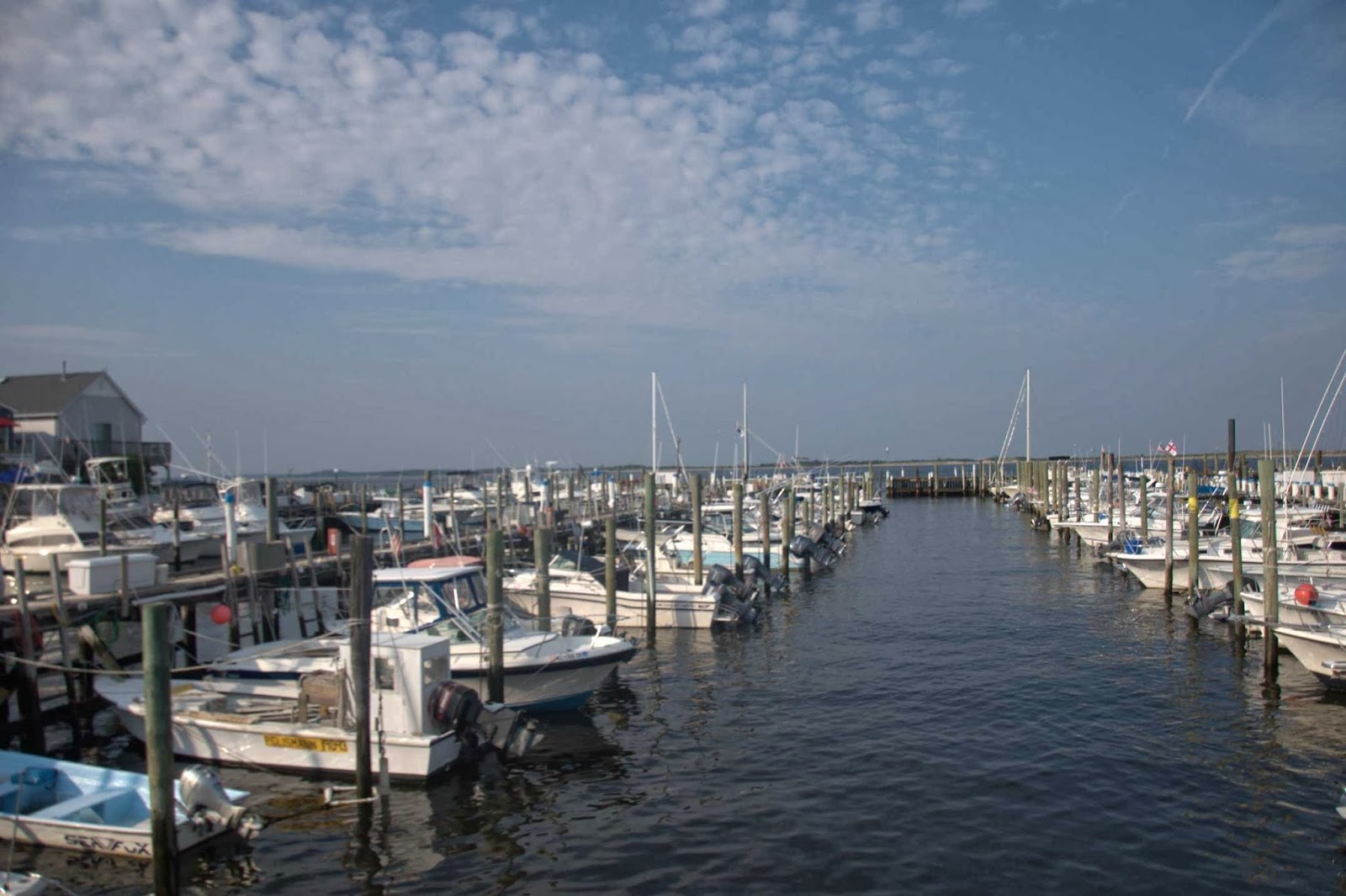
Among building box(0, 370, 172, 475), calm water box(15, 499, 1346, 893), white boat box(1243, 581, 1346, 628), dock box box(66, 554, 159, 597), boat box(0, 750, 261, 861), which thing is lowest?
calm water box(15, 499, 1346, 893)

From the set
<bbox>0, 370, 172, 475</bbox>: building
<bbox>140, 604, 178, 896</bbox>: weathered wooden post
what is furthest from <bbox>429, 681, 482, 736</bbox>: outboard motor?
<bbox>0, 370, 172, 475</bbox>: building

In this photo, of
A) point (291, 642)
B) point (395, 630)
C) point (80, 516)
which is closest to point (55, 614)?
point (291, 642)

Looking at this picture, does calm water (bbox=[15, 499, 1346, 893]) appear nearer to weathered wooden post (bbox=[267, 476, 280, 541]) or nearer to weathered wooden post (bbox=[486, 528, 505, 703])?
weathered wooden post (bbox=[486, 528, 505, 703])

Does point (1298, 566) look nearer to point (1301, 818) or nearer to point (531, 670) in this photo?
point (1301, 818)

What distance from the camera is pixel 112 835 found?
11.5 m

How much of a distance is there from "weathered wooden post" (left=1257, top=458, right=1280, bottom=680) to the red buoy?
0.39 meters

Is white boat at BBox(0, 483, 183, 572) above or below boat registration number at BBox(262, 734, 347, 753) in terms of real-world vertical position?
above

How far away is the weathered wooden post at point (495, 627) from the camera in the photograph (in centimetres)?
1648

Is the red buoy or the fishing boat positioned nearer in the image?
the fishing boat

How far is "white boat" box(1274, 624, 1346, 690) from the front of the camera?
17531 mm

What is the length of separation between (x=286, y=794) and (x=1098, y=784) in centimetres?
1188

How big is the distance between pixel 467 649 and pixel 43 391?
1996 inches

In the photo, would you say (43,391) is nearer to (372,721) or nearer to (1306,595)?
(372,721)

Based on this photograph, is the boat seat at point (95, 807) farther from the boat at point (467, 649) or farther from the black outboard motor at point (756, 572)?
the black outboard motor at point (756, 572)
